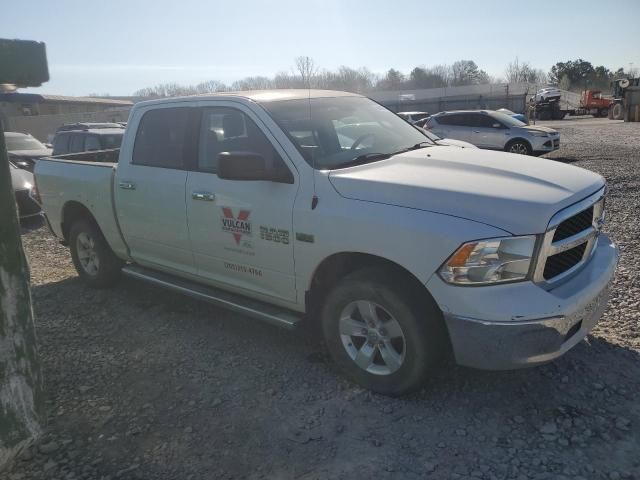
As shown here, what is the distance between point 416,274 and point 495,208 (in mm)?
565

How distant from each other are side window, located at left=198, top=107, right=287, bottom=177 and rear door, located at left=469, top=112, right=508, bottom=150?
13.4 m

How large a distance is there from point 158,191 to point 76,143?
917 cm

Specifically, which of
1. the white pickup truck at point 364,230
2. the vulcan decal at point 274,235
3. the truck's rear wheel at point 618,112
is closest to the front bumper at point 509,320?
the white pickup truck at point 364,230

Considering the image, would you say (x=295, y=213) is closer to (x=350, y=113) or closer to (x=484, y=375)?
(x=350, y=113)

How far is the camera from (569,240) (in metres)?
3.06

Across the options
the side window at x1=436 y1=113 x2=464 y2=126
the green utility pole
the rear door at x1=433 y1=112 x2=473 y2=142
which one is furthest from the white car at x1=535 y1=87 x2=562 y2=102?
the green utility pole

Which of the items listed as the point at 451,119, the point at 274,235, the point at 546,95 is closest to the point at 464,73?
the point at 546,95

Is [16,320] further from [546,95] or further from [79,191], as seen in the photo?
[546,95]

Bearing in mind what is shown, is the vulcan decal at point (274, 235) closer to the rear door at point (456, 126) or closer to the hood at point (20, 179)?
the hood at point (20, 179)

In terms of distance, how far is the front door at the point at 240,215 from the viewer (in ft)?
11.9

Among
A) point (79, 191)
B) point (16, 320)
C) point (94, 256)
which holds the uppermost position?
point (79, 191)

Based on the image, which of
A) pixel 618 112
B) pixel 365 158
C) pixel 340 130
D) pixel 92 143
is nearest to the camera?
pixel 365 158

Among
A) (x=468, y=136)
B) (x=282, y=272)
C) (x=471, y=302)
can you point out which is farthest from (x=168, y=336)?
(x=468, y=136)

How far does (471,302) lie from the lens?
2.82 m
